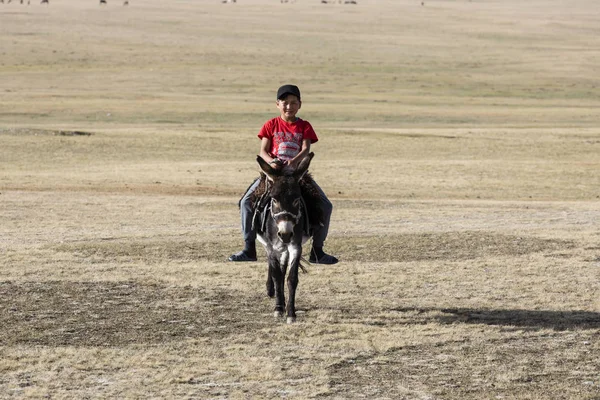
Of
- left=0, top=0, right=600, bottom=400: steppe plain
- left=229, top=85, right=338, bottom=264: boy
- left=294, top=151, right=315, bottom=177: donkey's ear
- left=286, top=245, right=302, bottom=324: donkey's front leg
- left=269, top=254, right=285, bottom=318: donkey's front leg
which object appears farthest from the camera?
left=269, top=254, right=285, bottom=318: donkey's front leg

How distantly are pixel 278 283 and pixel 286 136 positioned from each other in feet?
4.94

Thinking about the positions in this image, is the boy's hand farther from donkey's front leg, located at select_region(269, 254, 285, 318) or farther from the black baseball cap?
donkey's front leg, located at select_region(269, 254, 285, 318)

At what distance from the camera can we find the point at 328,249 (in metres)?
16.2

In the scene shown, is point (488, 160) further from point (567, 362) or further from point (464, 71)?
point (464, 71)

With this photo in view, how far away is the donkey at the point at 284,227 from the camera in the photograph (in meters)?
10.7

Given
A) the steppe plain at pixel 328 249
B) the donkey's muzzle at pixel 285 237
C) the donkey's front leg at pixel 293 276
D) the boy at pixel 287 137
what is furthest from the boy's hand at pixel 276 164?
the steppe plain at pixel 328 249

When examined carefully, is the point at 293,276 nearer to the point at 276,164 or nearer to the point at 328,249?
the point at 276,164

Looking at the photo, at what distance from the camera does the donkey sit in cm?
1067

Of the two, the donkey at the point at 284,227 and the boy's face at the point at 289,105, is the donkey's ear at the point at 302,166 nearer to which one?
the donkey at the point at 284,227

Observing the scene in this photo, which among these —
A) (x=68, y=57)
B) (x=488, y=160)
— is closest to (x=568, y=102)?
(x=488, y=160)

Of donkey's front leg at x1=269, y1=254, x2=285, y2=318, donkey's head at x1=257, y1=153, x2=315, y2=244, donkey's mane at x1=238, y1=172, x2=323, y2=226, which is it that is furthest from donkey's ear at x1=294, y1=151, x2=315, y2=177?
donkey's front leg at x1=269, y1=254, x2=285, y2=318

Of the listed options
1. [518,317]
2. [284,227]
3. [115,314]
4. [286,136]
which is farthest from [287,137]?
[518,317]

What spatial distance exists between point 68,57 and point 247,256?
6804 cm

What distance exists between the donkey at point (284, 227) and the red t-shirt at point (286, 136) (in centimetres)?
33
